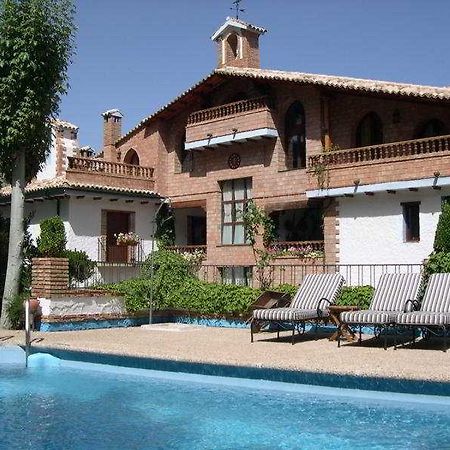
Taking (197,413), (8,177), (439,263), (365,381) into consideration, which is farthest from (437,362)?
(8,177)

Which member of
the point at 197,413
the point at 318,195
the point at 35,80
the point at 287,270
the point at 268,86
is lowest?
the point at 197,413

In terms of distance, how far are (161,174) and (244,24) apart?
7588 millimetres

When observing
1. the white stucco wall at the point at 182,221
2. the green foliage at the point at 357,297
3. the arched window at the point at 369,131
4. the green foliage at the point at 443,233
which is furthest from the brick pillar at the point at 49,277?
the arched window at the point at 369,131

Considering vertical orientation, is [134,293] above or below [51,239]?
below

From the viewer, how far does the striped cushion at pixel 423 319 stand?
11.5m

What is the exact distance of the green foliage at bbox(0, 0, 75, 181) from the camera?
57.3ft

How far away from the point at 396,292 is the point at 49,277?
30.1ft

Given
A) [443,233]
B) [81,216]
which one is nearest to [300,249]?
[443,233]

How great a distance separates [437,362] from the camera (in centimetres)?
1057

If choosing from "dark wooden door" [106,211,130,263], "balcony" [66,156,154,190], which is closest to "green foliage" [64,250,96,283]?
"dark wooden door" [106,211,130,263]

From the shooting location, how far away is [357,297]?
16406 millimetres

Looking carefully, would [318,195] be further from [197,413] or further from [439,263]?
[197,413]

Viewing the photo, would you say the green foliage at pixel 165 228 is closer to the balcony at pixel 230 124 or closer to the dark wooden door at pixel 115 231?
the dark wooden door at pixel 115 231

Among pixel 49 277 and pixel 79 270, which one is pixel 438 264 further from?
pixel 79 270
